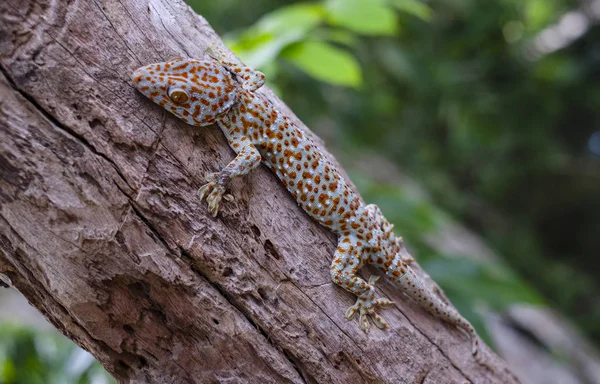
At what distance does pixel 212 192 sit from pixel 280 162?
22.5 inches

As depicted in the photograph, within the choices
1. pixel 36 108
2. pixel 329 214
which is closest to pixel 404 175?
pixel 329 214

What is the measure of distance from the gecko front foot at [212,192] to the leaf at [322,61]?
1.41m

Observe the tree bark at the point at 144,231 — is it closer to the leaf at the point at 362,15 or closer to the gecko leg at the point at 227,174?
the gecko leg at the point at 227,174

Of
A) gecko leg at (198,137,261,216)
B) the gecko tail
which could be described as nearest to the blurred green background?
the gecko tail

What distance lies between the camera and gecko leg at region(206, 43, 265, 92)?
3.08 meters

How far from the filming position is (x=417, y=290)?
11.3 feet

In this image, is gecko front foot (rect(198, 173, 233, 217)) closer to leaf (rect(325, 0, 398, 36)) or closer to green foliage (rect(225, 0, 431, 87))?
green foliage (rect(225, 0, 431, 87))

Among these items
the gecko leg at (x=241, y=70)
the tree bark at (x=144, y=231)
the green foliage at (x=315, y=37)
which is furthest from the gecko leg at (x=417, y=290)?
the gecko leg at (x=241, y=70)

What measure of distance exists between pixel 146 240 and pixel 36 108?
83 centimetres

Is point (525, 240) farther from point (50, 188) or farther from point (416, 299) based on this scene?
point (50, 188)

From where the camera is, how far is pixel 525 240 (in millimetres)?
9195

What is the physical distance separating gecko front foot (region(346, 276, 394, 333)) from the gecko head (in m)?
1.51

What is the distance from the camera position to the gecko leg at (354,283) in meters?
3.11

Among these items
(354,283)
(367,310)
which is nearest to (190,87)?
(354,283)
